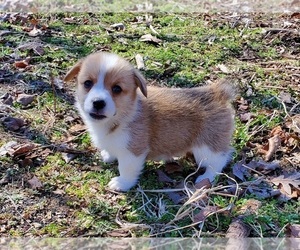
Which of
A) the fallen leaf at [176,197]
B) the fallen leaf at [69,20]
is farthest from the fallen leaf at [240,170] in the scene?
the fallen leaf at [69,20]

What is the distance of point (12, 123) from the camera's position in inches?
172

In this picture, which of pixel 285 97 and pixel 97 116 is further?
pixel 285 97

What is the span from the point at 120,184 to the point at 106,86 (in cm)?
66

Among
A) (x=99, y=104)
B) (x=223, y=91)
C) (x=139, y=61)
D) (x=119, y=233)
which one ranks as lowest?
(x=119, y=233)

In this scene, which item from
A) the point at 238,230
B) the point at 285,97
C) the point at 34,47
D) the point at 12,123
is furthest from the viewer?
the point at 34,47

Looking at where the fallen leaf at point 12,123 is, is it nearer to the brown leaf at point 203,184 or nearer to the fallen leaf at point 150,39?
the brown leaf at point 203,184

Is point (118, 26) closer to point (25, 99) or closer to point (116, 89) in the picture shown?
point (25, 99)

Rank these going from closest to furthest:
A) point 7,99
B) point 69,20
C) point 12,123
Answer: point 12,123 → point 7,99 → point 69,20

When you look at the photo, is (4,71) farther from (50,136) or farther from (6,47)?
(50,136)

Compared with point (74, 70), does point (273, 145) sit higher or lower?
lower

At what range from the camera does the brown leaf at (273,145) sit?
4137 mm

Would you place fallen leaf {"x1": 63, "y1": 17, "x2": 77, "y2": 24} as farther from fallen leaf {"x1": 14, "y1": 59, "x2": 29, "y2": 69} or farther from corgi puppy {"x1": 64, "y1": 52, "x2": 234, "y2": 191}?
corgi puppy {"x1": 64, "y1": 52, "x2": 234, "y2": 191}

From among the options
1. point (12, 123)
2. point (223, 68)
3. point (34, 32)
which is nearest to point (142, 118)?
point (12, 123)

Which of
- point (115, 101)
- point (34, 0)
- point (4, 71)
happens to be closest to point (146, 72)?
point (4, 71)
